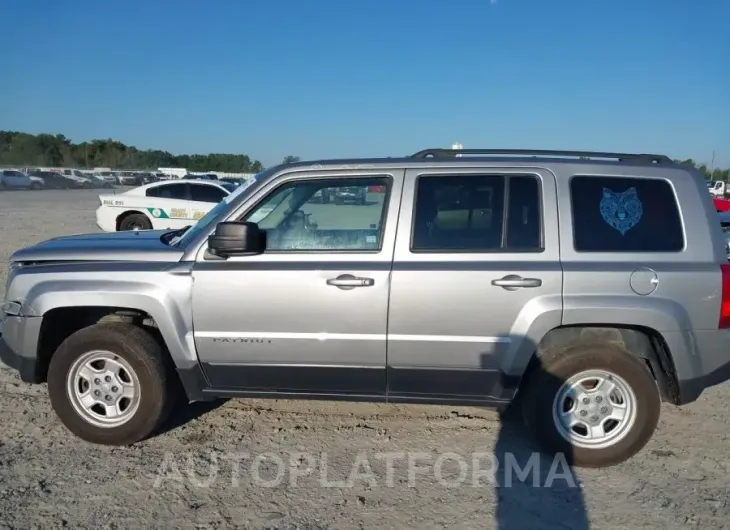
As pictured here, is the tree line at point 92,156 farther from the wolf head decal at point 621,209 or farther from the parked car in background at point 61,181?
the wolf head decal at point 621,209

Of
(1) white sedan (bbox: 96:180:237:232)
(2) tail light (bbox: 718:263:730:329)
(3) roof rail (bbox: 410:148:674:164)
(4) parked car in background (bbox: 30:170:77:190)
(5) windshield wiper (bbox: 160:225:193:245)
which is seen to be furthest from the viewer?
(4) parked car in background (bbox: 30:170:77:190)

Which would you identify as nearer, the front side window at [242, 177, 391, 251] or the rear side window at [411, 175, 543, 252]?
the rear side window at [411, 175, 543, 252]

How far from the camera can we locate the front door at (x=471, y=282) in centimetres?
354

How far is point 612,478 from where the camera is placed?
3607mm

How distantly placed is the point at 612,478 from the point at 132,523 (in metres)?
2.81

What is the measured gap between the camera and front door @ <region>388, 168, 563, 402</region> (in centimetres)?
354

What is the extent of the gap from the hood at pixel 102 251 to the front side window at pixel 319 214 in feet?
2.06

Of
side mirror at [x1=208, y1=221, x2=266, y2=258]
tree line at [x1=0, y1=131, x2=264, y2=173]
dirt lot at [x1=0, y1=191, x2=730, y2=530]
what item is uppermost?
tree line at [x1=0, y1=131, x2=264, y2=173]

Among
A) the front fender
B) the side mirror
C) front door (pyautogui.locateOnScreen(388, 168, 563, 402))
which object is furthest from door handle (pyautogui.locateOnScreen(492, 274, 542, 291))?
the front fender

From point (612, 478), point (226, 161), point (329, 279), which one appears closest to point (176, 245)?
point (329, 279)

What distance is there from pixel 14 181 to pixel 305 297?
183 feet

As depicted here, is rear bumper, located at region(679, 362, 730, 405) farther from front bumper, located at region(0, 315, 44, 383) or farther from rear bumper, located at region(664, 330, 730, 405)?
front bumper, located at region(0, 315, 44, 383)

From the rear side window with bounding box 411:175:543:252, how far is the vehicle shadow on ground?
0.86m

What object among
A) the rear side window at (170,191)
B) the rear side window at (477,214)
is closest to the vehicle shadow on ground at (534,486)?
the rear side window at (477,214)
